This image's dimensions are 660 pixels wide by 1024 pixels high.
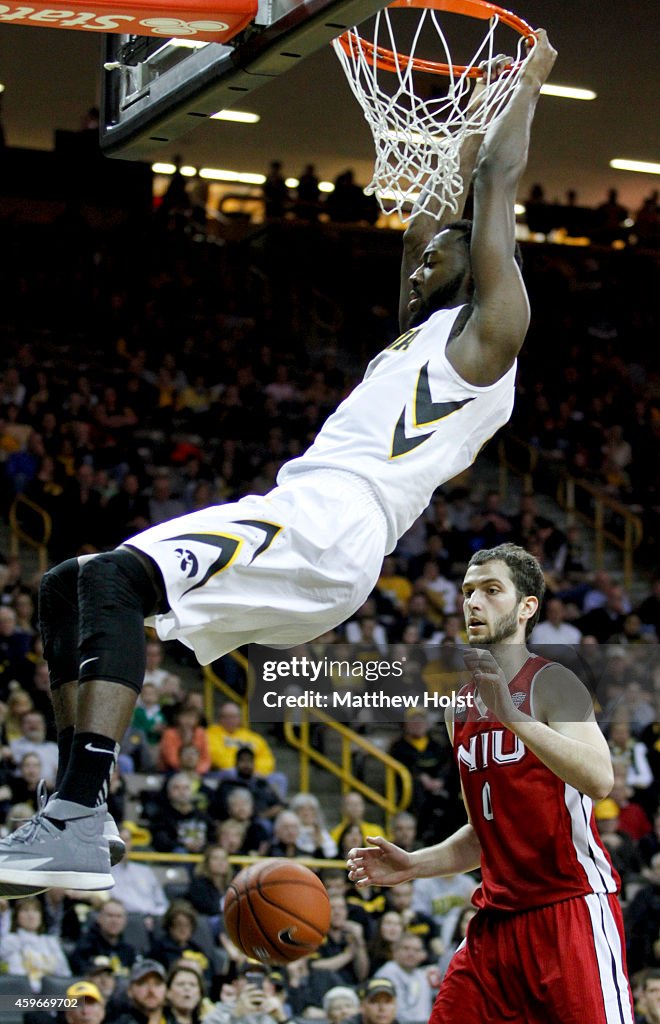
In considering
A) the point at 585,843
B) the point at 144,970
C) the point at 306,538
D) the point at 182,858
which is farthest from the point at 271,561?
the point at 182,858

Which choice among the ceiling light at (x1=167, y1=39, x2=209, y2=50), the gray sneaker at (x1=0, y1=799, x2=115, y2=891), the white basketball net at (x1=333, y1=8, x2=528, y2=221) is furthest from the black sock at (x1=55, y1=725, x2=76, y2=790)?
the white basketball net at (x1=333, y1=8, x2=528, y2=221)

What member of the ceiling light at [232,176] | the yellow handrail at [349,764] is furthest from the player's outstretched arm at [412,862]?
the ceiling light at [232,176]

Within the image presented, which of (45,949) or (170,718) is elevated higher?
(170,718)

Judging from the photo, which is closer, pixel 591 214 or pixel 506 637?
pixel 506 637

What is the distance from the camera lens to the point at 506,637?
197 inches

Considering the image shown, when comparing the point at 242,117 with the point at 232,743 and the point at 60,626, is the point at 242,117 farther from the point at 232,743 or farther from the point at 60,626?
the point at 60,626

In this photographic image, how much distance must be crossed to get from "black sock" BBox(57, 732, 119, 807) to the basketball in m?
1.81

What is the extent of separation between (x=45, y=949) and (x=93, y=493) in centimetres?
473

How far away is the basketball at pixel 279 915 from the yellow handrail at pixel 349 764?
510 centimetres

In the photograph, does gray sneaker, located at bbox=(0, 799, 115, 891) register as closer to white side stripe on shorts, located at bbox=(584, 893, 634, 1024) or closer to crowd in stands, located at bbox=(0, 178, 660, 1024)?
white side stripe on shorts, located at bbox=(584, 893, 634, 1024)

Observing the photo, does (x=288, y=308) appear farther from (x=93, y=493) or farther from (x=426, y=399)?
(x=426, y=399)

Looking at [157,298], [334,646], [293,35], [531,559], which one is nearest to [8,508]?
[334,646]

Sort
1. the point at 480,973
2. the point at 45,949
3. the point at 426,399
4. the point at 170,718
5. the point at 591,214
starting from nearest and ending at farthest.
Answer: the point at 426,399, the point at 480,973, the point at 45,949, the point at 170,718, the point at 591,214

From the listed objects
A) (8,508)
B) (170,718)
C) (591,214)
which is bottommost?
(170,718)
